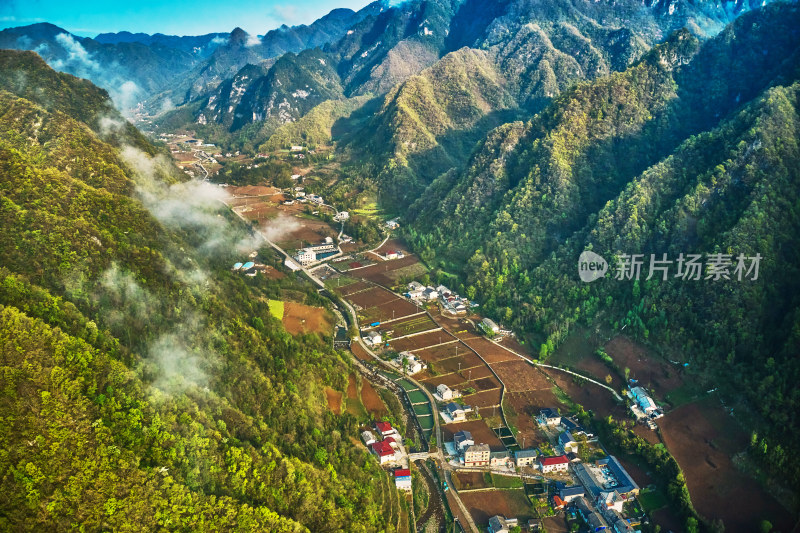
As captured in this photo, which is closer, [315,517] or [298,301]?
[315,517]

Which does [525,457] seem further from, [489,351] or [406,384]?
[489,351]

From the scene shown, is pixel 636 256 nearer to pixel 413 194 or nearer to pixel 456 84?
pixel 413 194

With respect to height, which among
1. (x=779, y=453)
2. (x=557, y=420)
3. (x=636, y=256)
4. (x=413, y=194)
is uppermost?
(x=413, y=194)

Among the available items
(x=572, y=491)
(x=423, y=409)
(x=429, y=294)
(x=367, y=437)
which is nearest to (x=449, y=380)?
(x=423, y=409)

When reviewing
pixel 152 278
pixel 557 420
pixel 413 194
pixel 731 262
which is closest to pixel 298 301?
pixel 152 278

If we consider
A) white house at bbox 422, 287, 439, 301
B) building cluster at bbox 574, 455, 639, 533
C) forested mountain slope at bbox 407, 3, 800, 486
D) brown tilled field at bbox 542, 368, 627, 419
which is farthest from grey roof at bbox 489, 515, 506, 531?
white house at bbox 422, 287, 439, 301

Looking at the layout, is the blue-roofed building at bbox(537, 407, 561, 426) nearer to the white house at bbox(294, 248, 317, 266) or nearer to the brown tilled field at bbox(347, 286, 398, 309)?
the brown tilled field at bbox(347, 286, 398, 309)
